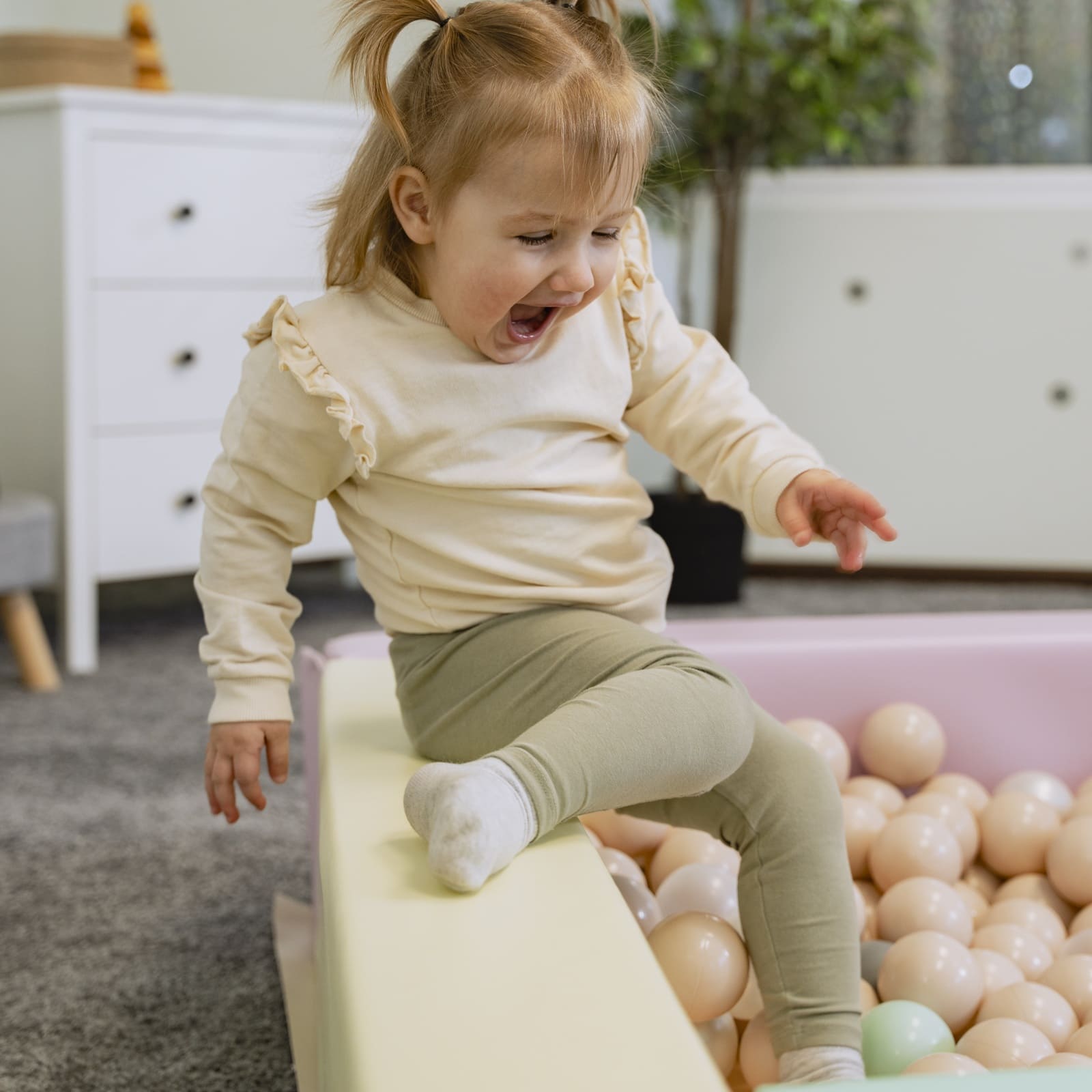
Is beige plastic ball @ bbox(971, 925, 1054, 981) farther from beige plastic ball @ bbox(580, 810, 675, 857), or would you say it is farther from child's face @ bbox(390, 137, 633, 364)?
child's face @ bbox(390, 137, 633, 364)

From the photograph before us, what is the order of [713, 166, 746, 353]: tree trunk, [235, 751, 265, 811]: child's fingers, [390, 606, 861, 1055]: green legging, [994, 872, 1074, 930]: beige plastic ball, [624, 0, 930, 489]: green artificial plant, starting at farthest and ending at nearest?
[713, 166, 746, 353]: tree trunk, [624, 0, 930, 489]: green artificial plant, [994, 872, 1074, 930]: beige plastic ball, [235, 751, 265, 811]: child's fingers, [390, 606, 861, 1055]: green legging

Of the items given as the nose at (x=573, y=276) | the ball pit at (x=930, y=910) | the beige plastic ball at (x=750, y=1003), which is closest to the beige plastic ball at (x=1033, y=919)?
the ball pit at (x=930, y=910)

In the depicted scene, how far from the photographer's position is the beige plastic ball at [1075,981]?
2.88 ft

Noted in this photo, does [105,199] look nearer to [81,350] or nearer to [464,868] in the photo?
[81,350]

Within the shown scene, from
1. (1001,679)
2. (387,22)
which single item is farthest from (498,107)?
(1001,679)

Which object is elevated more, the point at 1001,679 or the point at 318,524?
the point at 1001,679

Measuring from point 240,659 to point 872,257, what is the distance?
191 cm

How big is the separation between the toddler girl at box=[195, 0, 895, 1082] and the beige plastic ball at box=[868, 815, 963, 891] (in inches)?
8.6

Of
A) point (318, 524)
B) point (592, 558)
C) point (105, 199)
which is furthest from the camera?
point (318, 524)

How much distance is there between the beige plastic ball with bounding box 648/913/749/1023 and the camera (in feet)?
2.68

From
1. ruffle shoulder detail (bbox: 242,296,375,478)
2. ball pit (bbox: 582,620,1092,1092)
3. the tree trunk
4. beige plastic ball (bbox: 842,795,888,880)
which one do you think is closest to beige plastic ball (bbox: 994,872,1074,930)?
ball pit (bbox: 582,620,1092,1092)

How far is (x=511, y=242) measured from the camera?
0.80m

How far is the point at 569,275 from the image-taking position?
0.80 m

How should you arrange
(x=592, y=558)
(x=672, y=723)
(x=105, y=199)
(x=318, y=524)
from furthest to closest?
(x=318, y=524), (x=105, y=199), (x=592, y=558), (x=672, y=723)
